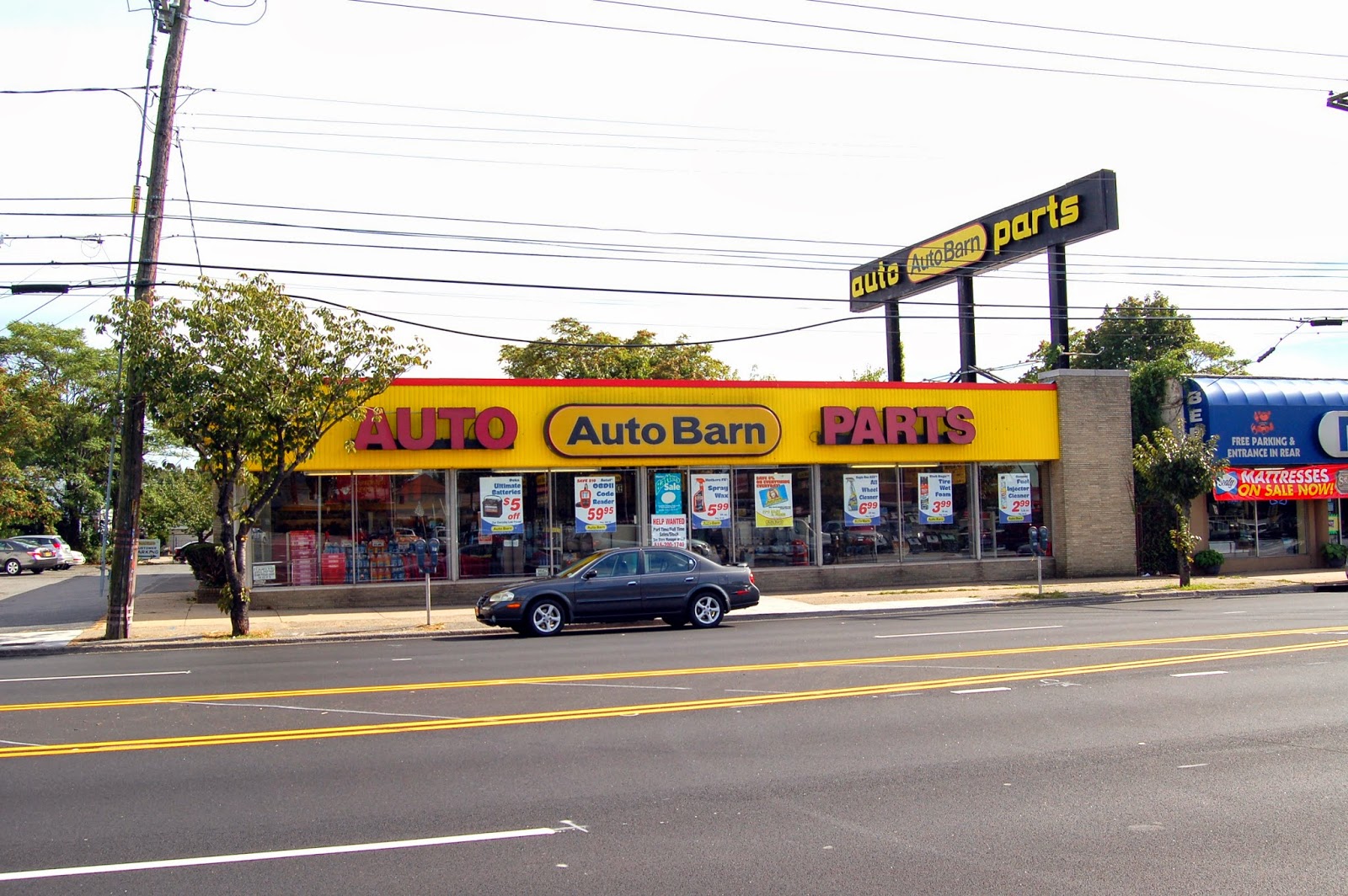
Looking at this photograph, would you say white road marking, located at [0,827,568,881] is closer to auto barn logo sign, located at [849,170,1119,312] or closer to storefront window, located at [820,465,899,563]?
storefront window, located at [820,465,899,563]

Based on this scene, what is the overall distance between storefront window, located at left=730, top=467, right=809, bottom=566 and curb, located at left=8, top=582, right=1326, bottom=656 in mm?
4013

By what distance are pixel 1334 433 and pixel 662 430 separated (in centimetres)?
2006

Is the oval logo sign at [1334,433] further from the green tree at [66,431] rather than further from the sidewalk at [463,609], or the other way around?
the green tree at [66,431]

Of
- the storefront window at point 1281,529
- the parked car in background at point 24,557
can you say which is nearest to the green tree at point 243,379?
the storefront window at point 1281,529

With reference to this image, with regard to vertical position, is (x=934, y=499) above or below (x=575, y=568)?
above

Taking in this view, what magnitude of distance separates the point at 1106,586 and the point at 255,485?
19.0 metres

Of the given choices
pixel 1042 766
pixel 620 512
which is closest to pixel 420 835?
pixel 1042 766

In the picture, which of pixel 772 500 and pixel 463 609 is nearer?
pixel 463 609

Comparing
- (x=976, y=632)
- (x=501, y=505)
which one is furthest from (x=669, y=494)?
(x=976, y=632)

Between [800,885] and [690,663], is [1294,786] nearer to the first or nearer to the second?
[800,885]

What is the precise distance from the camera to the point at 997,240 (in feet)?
111

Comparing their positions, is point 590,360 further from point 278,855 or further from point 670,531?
point 278,855

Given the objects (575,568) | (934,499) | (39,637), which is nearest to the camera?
(575,568)

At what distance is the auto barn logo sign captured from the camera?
3039 centimetres
